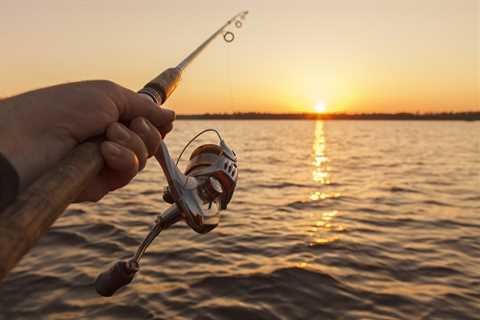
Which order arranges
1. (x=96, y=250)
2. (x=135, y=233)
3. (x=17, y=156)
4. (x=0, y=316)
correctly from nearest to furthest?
(x=17, y=156) → (x=0, y=316) → (x=96, y=250) → (x=135, y=233)

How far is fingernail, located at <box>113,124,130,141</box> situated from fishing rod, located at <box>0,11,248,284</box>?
0.09 meters

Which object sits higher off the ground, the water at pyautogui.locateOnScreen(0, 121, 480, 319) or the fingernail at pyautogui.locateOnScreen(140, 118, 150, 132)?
the fingernail at pyautogui.locateOnScreen(140, 118, 150, 132)

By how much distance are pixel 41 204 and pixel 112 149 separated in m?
0.66

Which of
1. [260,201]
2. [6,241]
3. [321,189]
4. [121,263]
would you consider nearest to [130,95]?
[121,263]

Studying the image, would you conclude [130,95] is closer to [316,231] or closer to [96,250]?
[96,250]

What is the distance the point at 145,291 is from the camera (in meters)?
4.76

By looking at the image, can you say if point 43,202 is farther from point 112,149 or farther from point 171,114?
point 171,114

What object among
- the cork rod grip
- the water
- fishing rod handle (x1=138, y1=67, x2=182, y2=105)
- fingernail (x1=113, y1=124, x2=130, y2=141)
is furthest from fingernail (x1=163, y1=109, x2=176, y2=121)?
the water

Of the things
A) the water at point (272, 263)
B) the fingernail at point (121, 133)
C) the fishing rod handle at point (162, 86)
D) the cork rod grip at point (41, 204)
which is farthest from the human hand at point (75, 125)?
the water at point (272, 263)

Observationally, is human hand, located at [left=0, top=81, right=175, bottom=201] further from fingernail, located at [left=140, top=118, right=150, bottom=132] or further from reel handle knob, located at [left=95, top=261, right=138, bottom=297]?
reel handle knob, located at [left=95, top=261, right=138, bottom=297]

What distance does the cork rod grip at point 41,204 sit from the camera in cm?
91

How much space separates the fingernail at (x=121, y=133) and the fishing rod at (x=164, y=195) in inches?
3.4

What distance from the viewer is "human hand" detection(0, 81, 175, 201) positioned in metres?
1.49

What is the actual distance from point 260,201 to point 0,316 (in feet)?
21.0
